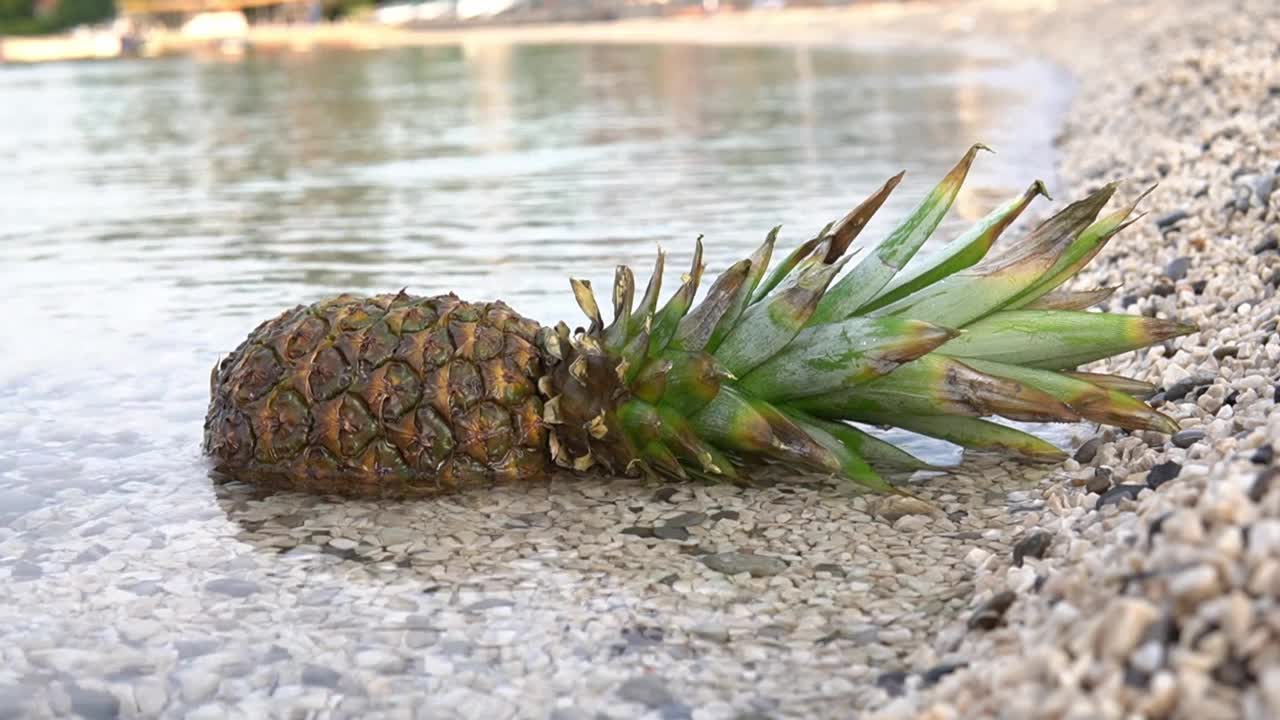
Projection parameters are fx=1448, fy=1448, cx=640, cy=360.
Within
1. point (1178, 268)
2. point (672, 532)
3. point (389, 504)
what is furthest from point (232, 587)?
point (1178, 268)

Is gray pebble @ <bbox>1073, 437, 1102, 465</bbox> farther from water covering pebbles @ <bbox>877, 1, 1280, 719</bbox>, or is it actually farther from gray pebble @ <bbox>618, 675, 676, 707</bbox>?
gray pebble @ <bbox>618, 675, 676, 707</bbox>

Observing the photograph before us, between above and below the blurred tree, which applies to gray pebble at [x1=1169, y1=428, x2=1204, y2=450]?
below

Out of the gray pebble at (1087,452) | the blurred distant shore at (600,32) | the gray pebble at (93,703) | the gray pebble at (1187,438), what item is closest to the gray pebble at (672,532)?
the gray pebble at (1087,452)

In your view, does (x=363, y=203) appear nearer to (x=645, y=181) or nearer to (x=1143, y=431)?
(x=645, y=181)

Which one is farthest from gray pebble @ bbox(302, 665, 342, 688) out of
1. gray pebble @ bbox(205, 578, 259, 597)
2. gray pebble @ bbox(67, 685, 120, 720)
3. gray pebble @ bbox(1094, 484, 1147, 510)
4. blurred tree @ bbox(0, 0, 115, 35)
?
blurred tree @ bbox(0, 0, 115, 35)

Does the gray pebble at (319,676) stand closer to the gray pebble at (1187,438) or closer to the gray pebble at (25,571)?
the gray pebble at (25,571)
